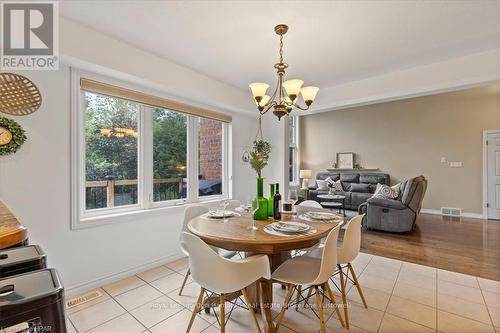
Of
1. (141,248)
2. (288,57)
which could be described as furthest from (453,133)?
(141,248)

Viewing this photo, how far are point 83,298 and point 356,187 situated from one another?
21.3 ft

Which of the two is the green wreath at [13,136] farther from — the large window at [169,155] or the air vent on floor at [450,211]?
the air vent on floor at [450,211]

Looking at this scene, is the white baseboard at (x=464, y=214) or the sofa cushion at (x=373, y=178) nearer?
the white baseboard at (x=464, y=214)

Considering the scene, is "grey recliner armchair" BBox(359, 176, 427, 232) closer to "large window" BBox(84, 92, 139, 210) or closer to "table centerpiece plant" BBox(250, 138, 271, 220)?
"table centerpiece plant" BBox(250, 138, 271, 220)

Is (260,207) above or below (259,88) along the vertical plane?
below

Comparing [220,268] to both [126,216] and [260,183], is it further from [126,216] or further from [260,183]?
[126,216]

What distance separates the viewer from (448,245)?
145 inches

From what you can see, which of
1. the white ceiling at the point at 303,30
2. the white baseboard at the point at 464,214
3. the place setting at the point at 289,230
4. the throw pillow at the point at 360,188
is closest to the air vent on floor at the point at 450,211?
the white baseboard at the point at 464,214

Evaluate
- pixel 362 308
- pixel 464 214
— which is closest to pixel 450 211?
pixel 464 214

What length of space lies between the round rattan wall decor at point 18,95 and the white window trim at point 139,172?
308 mm

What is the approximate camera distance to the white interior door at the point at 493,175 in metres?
5.35

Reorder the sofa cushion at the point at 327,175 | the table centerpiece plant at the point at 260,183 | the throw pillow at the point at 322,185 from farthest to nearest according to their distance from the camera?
1. the sofa cushion at the point at 327,175
2. the throw pillow at the point at 322,185
3. the table centerpiece plant at the point at 260,183

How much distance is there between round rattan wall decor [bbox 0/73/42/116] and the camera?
6.16 ft

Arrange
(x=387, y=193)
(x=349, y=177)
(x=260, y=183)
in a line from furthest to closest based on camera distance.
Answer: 1. (x=349, y=177)
2. (x=387, y=193)
3. (x=260, y=183)
